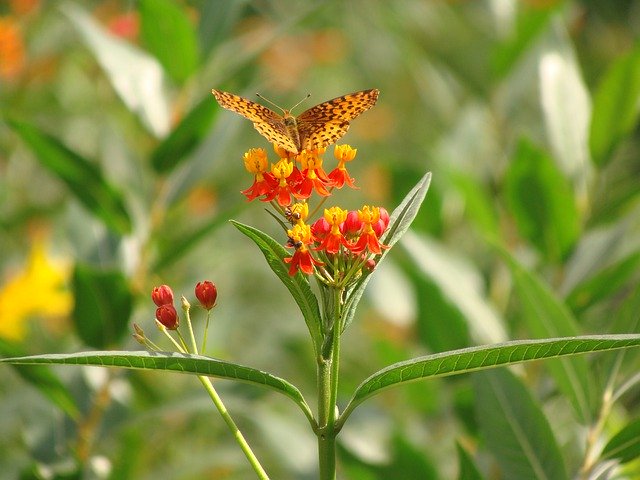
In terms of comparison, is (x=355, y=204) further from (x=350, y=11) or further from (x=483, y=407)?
(x=483, y=407)

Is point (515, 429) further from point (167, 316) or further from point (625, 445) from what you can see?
point (167, 316)

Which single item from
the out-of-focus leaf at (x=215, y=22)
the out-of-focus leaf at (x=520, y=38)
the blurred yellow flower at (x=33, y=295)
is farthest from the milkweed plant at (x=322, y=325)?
the blurred yellow flower at (x=33, y=295)

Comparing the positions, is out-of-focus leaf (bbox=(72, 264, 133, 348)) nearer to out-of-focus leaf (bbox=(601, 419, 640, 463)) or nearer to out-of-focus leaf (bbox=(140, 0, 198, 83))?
out-of-focus leaf (bbox=(140, 0, 198, 83))

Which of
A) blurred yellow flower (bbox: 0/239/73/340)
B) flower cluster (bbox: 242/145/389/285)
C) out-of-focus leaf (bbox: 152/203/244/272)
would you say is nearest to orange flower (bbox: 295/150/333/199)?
flower cluster (bbox: 242/145/389/285)

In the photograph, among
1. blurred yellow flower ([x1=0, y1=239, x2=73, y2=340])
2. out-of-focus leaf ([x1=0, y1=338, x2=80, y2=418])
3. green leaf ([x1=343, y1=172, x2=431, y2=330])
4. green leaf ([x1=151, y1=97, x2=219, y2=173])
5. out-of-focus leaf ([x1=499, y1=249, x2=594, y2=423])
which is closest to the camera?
green leaf ([x1=343, y1=172, x2=431, y2=330])

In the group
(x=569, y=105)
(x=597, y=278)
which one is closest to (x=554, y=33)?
(x=569, y=105)

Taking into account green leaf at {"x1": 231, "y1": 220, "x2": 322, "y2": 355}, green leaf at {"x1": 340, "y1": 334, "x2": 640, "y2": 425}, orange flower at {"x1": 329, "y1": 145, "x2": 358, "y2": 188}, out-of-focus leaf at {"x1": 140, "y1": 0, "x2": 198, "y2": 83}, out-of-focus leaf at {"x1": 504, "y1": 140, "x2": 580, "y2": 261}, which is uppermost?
out-of-focus leaf at {"x1": 140, "y1": 0, "x2": 198, "y2": 83}
